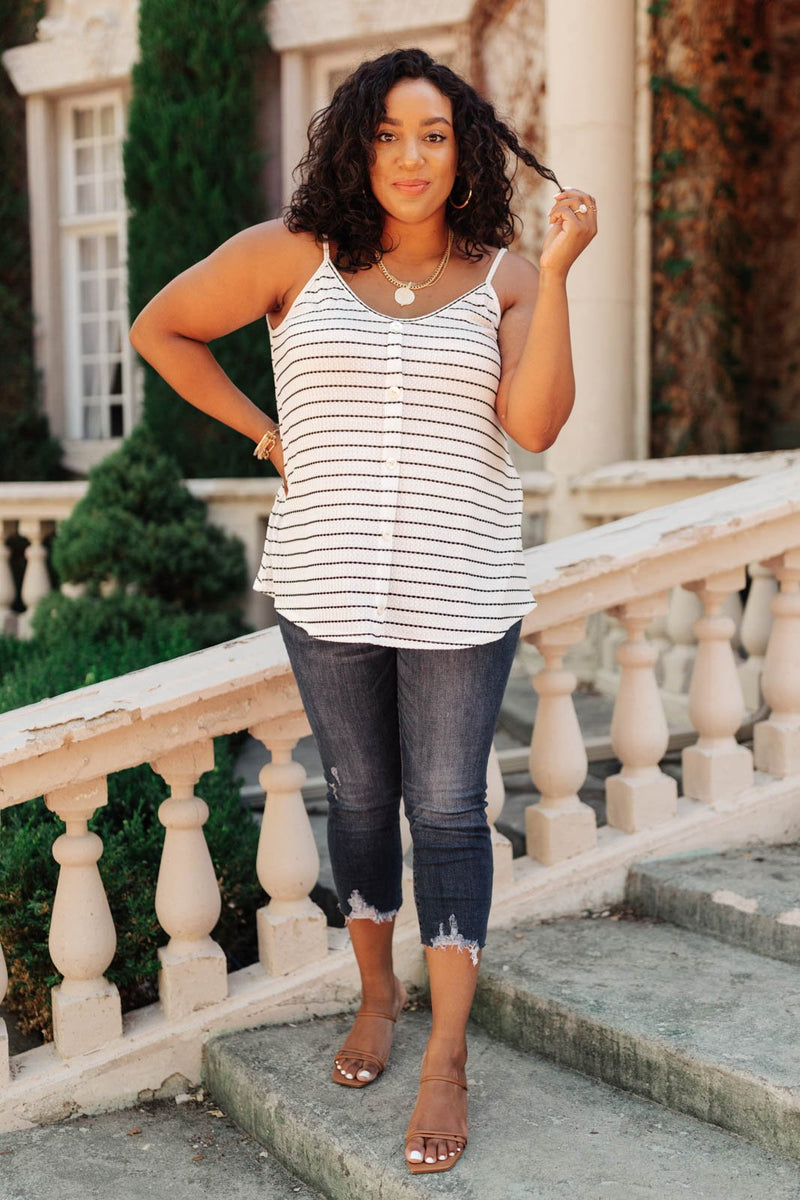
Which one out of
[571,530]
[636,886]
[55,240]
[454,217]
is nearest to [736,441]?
[571,530]

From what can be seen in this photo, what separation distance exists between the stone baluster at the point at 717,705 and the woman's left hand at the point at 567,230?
127cm

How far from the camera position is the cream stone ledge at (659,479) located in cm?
409

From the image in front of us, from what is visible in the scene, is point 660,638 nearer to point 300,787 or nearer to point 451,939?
point 300,787

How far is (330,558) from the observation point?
6.35 ft

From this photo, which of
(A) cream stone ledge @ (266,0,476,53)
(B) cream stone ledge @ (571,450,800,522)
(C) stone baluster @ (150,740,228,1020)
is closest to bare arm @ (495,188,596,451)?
(C) stone baluster @ (150,740,228,1020)

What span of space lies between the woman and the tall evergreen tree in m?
4.82

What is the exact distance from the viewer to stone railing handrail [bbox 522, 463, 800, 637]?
104 inches

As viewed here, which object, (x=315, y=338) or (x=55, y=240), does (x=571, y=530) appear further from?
(x=55, y=240)

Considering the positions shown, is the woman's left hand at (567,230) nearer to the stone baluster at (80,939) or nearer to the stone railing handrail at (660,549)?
the stone railing handrail at (660,549)

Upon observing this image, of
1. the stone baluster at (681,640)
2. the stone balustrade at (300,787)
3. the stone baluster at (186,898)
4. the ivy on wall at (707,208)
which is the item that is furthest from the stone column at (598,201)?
the stone baluster at (186,898)

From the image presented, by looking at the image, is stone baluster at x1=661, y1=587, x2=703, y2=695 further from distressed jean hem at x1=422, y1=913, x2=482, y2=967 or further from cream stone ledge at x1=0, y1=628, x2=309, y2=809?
distressed jean hem at x1=422, y1=913, x2=482, y2=967

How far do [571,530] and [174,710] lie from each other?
10.2 ft

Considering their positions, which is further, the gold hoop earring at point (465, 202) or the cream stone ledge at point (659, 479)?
the cream stone ledge at point (659, 479)

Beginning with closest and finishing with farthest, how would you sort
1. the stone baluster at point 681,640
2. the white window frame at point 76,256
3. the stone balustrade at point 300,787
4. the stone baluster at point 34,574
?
1. the stone balustrade at point 300,787
2. the stone baluster at point 681,640
3. the stone baluster at point 34,574
4. the white window frame at point 76,256
